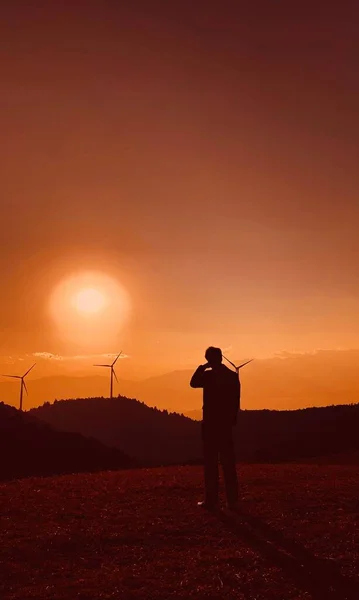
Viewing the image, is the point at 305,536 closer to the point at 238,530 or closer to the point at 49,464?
the point at 238,530

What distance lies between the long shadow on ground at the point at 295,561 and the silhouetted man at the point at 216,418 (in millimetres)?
817

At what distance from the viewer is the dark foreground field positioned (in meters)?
8.68

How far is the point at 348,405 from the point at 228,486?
9272 cm

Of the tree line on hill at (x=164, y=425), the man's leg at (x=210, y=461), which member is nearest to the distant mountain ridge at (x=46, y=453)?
the tree line on hill at (x=164, y=425)

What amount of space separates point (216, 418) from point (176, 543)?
3081mm

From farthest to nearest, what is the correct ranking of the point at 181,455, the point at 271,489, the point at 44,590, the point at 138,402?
the point at 138,402 → the point at 181,455 → the point at 271,489 → the point at 44,590

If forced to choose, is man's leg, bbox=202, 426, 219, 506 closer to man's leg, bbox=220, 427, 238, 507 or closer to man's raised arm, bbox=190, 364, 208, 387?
man's leg, bbox=220, 427, 238, 507

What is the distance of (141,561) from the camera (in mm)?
9984

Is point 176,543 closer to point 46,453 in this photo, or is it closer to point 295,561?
point 295,561

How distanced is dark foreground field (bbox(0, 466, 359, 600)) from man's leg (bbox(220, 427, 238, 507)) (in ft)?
1.49

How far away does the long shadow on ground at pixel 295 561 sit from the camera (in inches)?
331

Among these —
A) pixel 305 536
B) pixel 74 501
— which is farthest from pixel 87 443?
pixel 305 536

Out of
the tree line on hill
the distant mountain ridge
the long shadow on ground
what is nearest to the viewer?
the long shadow on ground

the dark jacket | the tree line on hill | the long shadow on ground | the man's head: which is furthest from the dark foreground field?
the tree line on hill
